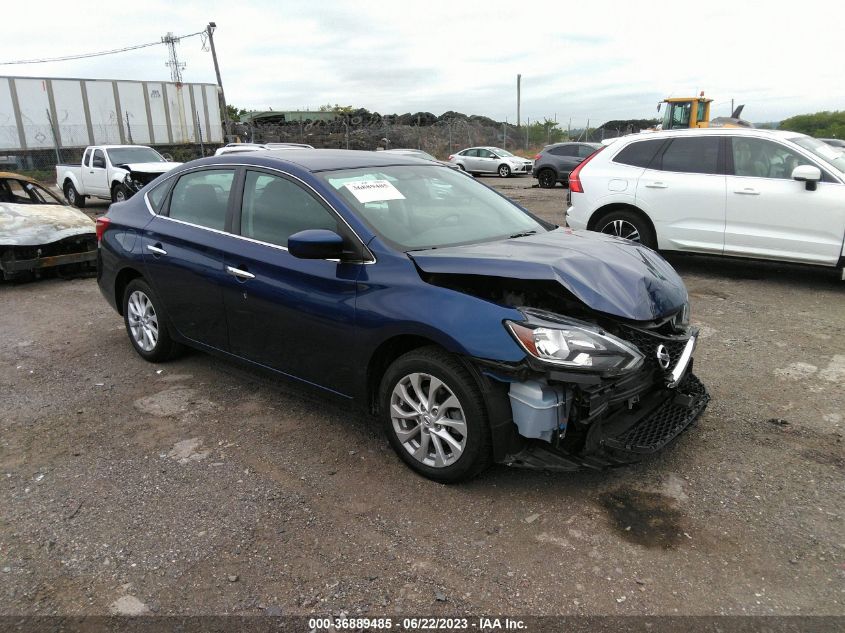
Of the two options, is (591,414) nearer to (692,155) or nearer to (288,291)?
(288,291)

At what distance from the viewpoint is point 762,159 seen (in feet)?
23.7

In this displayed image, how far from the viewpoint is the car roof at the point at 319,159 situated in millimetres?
4008

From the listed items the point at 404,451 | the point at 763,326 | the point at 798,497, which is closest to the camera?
the point at 798,497

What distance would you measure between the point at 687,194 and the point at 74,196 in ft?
55.8

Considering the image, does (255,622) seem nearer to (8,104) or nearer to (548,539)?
(548,539)

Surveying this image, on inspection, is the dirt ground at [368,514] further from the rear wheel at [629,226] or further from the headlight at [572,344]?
the rear wheel at [629,226]

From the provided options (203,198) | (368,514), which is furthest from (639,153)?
(368,514)

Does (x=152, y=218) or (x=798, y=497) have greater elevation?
(x=152, y=218)

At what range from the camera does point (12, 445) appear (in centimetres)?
383

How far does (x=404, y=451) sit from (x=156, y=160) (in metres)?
15.6

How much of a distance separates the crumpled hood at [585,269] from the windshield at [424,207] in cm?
20

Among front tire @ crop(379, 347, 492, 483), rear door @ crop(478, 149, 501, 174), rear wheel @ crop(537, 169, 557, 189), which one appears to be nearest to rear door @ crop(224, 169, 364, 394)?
front tire @ crop(379, 347, 492, 483)

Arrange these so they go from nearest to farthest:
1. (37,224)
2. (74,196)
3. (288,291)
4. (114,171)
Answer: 1. (288,291)
2. (37,224)
3. (114,171)
4. (74,196)

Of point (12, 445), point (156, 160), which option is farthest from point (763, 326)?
point (156, 160)
